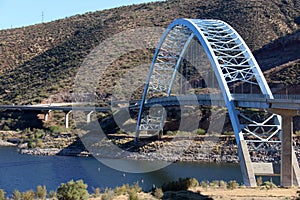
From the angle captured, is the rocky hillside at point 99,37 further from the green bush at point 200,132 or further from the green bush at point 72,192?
the green bush at point 72,192

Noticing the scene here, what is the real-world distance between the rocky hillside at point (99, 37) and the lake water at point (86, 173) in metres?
29.1

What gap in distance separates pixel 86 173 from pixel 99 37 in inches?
2411

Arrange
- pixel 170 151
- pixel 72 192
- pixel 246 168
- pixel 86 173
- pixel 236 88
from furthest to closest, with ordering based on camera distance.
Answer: pixel 236 88, pixel 170 151, pixel 86 173, pixel 246 168, pixel 72 192

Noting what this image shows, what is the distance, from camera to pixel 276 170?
104ft

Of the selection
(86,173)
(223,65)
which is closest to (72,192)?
(86,173)

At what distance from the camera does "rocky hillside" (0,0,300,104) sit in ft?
267

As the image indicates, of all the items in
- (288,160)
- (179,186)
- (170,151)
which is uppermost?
(288,160)

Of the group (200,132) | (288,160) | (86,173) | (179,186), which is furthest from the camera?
(200,132)

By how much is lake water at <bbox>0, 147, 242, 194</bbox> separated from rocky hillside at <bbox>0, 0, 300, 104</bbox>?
29058 mm

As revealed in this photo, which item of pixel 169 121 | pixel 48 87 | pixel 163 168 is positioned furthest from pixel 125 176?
pixel 48 87

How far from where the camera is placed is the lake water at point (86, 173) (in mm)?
37294

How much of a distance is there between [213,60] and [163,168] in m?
11.3

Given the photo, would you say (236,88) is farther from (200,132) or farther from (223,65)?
(223,65)

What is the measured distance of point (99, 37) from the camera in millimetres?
100625
